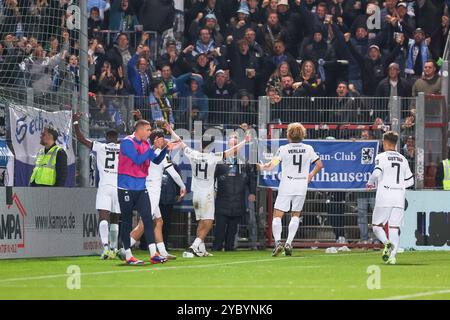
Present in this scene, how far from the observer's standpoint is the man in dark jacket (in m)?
25.1

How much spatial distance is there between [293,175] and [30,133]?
485cm

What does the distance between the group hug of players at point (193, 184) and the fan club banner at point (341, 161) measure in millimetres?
1907

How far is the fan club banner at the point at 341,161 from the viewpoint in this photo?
2547 centimetres

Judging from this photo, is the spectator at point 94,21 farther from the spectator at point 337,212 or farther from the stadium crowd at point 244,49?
the spectator at point 337,212

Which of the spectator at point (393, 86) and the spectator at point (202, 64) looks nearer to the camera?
the spectator at point (393, 86)

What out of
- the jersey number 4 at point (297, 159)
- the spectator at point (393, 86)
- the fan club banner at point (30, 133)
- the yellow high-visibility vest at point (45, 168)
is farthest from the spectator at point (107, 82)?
the jersey number 4 at point (297, 159)

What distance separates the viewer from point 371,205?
2562cm

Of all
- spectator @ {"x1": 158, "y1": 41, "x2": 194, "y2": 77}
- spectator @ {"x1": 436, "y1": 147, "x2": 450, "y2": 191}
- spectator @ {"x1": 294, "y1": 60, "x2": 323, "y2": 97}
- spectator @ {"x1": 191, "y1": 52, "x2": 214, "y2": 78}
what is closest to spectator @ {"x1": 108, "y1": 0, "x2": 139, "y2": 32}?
spectator @ {"x1": 158, "y1": 41, "x2": 194, "y2": 77}

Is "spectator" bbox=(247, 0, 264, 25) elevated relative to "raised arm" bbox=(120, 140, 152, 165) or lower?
elevated

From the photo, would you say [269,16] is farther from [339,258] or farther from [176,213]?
[339,258]

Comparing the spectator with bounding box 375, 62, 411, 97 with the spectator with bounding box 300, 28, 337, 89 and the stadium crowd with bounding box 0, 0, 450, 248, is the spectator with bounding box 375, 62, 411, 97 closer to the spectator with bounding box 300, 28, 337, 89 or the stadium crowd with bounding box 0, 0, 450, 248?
the stadium crowd with bounding box 0, 0, 450, 248

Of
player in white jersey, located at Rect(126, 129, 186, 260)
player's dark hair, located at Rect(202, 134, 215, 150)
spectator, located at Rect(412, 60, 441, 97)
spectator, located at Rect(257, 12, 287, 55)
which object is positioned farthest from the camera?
spectator, located at Rect(257, 12, 287, 55)

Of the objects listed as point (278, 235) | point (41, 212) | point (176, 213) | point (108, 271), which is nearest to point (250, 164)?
point (176, 213)

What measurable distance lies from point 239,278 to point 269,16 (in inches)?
570
